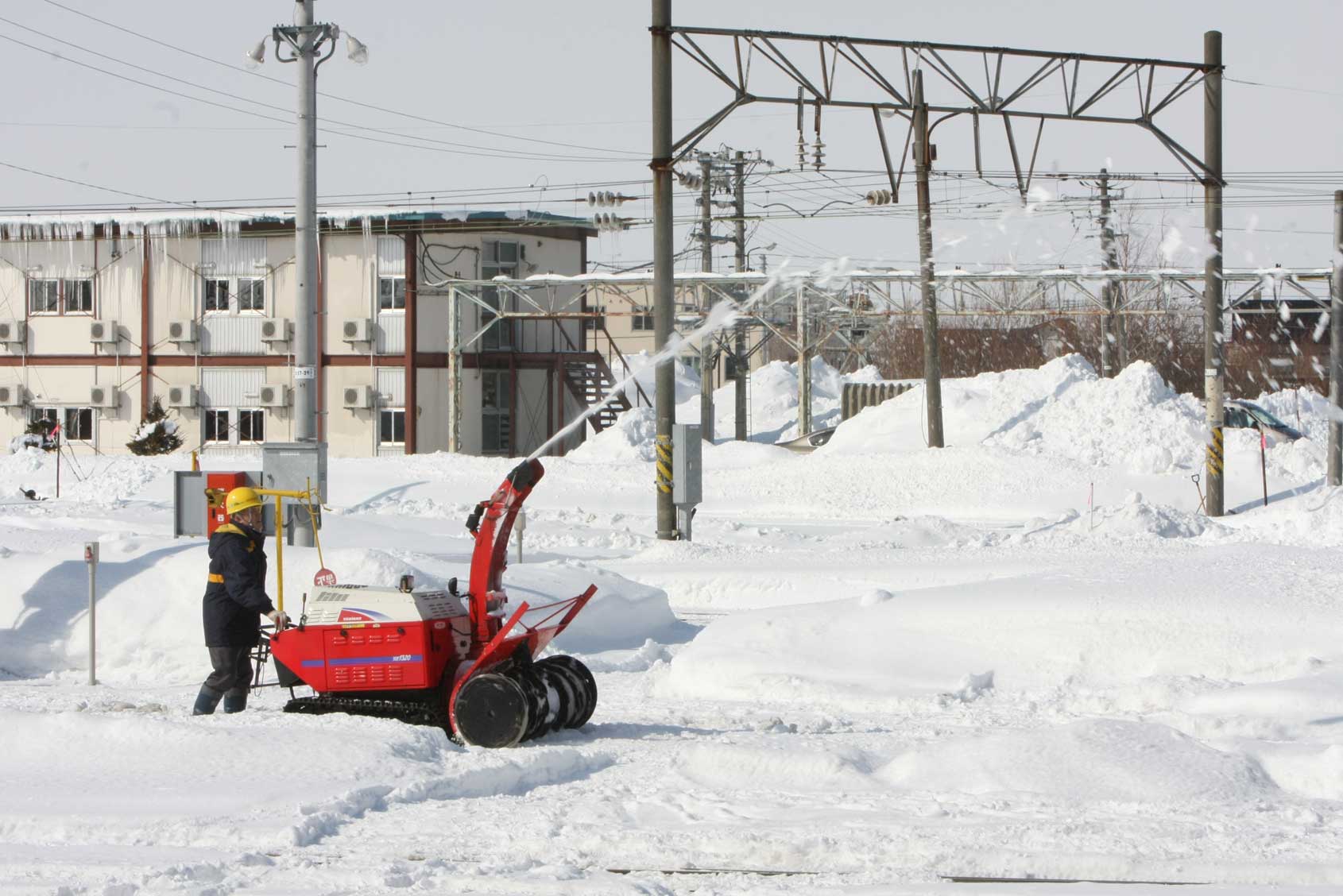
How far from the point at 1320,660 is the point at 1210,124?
53.3ft

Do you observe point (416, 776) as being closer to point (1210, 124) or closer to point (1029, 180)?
point (1029, 180)

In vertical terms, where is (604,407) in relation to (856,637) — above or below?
above

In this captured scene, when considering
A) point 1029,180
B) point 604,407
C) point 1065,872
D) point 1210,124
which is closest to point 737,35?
point 1029,180

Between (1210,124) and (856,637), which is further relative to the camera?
(1210,124)

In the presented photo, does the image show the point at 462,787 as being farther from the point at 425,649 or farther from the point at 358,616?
the point at 358,616

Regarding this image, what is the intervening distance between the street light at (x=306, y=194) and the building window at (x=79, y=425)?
30524 millimetres

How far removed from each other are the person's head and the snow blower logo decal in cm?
83

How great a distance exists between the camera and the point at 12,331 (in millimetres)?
44312

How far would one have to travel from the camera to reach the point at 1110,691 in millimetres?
10984

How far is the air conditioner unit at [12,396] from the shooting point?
146 feet

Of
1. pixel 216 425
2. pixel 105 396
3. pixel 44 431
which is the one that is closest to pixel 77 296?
pixel 105 396

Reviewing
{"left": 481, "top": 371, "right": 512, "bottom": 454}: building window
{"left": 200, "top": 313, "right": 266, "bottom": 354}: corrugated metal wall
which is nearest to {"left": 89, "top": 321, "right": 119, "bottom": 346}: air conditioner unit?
{"left": 200, "top": 313, "right": 266, "bottom": 354}: corrugated metal wall

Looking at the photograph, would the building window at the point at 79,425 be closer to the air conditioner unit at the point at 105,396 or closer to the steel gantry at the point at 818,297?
the air conditioner unit at the point at 105,396

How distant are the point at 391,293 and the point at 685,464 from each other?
22.9m
